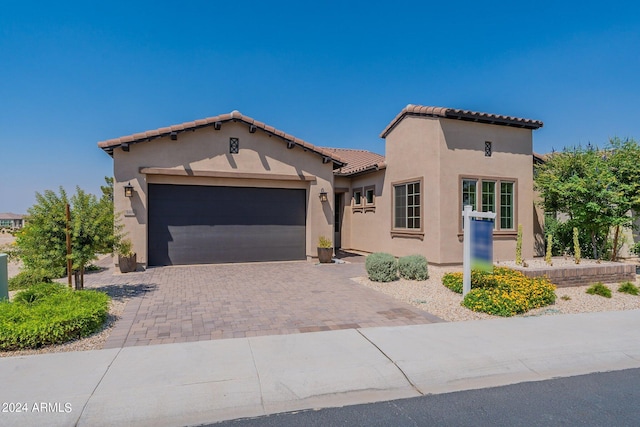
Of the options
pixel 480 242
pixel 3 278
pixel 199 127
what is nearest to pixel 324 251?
pixel 199 127

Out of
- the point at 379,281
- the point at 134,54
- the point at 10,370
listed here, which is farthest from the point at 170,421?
the point at 134,54

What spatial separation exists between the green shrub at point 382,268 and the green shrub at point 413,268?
9.7 inches

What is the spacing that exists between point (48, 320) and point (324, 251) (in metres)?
8.83

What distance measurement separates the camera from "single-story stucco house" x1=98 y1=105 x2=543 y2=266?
1149 cm

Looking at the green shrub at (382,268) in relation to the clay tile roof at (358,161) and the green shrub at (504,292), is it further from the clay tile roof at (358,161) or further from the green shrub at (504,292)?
the clay tile roof at (358,161)

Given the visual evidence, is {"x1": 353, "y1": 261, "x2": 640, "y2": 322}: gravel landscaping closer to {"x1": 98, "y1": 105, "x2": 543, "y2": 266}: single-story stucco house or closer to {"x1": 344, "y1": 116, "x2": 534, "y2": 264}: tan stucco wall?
Result: {"x1": 344, "y1": 116, "x2": 534, "y2": 264}: tan stucco wall

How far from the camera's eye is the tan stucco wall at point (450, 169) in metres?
11.6

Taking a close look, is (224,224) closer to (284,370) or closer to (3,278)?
(3,278)

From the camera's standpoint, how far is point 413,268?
9617 millimetres

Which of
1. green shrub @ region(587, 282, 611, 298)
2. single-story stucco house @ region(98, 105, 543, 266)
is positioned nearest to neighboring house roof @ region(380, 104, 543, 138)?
single-story stucco house @ region(98, 105, 543, 266)

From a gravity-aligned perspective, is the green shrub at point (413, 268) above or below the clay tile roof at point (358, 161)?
below

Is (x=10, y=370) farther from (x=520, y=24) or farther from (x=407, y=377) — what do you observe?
(x=520, y=24)

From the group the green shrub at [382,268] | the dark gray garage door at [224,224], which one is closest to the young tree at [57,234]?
the dark gray garage door at [224,224]

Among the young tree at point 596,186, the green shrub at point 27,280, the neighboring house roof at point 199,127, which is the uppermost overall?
the neighboring house roof at point 199,127
